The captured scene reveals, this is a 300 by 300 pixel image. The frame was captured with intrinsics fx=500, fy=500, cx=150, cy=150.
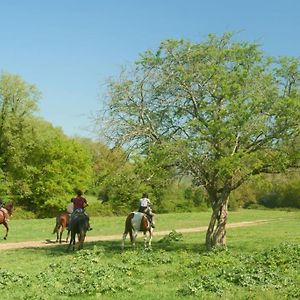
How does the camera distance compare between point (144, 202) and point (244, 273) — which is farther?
point (144, 202)

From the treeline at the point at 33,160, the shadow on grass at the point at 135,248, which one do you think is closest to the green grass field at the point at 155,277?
the shadow on grass at the point at 135,248

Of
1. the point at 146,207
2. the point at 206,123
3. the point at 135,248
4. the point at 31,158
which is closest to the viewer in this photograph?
the point at 206,123

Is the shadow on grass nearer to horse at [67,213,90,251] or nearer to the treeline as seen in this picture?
horse at [67,213,90,251]

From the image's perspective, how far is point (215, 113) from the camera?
19.3 meters

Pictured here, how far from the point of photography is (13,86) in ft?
190

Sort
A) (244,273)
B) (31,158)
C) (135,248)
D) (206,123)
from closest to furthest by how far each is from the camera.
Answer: (244,273) → (206,123) → (135,248) → (31,158)

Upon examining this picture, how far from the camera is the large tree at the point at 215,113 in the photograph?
18719 millimetres

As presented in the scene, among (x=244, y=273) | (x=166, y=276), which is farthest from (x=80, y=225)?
(x=244, y=273)

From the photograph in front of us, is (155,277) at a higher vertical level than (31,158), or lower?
lower

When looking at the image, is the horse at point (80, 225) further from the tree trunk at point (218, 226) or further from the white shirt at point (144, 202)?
the tree trunk at point (218, 226)

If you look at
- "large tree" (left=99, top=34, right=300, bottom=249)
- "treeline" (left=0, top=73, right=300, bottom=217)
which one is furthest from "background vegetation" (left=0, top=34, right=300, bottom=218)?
"treeline" (left=0, top=73, right=300, bottom=217)

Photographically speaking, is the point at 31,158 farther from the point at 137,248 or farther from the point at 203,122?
the point at 203,122

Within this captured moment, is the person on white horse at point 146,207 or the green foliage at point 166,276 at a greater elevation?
the person on white horse at point 146,207

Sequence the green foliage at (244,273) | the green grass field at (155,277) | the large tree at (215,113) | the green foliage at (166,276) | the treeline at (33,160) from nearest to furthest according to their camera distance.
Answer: the green grass field at (155,277) < the green foliage at (166,276) < the green foliage at (244,273) < the large tree at (215,113) < the treeline at (33,160)
